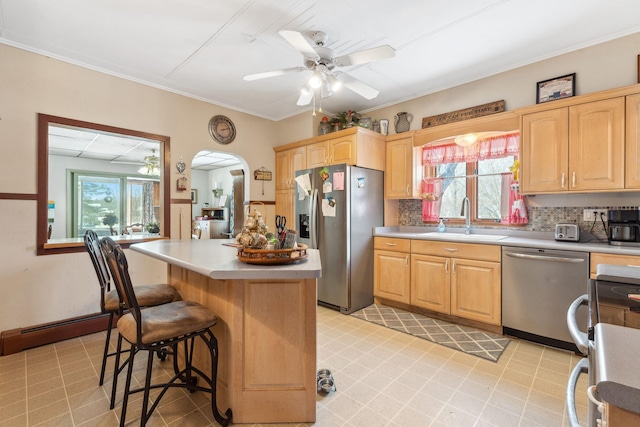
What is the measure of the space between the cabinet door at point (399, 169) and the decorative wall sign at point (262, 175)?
69.2 inches

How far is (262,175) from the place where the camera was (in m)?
4.38

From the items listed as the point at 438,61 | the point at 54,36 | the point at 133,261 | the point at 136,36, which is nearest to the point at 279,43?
the point at 136,36

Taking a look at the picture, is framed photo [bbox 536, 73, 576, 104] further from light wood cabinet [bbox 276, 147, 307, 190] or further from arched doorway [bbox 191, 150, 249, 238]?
arched doorway [bbox 191, 150, 249, 238]

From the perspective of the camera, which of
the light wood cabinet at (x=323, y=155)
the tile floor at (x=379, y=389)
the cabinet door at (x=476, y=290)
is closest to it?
the tile floor at (x=379, y=389)

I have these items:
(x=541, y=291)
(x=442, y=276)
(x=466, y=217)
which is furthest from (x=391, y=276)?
(x=541, y=291)

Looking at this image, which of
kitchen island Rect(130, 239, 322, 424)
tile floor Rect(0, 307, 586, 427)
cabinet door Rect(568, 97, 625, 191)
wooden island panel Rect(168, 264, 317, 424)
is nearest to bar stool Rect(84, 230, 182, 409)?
tile floor Rect(0, 307, 586, 427)

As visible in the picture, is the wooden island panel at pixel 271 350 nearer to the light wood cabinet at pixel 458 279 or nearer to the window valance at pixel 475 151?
the light wood cabinet at pixel 458 279

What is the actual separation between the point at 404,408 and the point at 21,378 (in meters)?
2.64

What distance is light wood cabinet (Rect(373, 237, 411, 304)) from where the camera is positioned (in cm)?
337

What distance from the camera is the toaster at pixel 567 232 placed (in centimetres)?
259

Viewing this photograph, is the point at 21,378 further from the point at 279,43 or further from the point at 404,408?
the point at 279,43

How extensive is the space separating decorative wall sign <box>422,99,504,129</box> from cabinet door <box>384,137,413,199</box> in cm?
32

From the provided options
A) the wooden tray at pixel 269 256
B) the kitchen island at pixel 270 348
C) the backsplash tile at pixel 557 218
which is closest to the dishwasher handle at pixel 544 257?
the backsplash tile at pixel 557 218

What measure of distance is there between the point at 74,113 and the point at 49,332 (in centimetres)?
204
